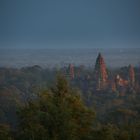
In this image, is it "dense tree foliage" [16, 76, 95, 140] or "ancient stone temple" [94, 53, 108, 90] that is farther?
"ancient stone temple" [94, 53, 108, 90]

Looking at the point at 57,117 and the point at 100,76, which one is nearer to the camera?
the point at 57,117

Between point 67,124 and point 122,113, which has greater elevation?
point 67,124

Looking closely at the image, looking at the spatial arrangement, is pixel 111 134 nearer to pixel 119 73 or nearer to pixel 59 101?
pixel 59 101

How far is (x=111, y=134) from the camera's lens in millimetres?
22266

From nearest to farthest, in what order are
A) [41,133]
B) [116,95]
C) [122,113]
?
[41,133] → [122,113] → [116,95]

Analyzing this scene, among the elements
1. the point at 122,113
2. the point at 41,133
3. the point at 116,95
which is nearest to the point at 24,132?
the point at 41,133

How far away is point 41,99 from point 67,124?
103 inches

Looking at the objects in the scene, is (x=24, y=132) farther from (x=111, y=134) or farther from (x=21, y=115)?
(x=111, y=134)

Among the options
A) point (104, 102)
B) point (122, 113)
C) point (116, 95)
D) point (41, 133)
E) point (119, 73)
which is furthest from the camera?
point (119, 73)

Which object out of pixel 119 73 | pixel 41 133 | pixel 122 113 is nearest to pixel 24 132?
pixel 41 133

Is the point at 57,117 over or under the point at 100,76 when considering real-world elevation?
A: over

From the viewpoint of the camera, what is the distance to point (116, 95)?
96750 mm

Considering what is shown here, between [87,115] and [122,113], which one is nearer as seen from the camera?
[87,115]

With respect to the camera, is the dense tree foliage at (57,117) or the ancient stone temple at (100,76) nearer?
the dense tree foliage at (57,117)
